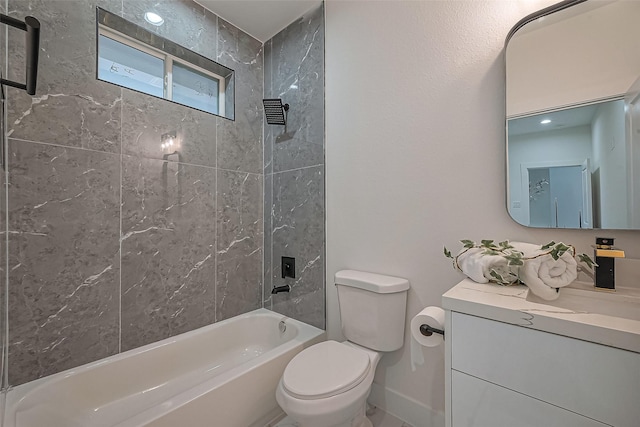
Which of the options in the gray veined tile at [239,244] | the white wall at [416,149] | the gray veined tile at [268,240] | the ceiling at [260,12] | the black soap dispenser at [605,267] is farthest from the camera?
the gray veined tile at [268,240]

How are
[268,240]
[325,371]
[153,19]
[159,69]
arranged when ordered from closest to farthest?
[325,371] → [153,19] → [159,69] → [268,240]

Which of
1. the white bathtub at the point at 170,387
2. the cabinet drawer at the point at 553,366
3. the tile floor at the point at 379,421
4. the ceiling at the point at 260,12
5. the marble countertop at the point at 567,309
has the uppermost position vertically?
the ceiling at the point at 260,12

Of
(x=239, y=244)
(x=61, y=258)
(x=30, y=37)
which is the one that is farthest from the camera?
(x=239, y=244)

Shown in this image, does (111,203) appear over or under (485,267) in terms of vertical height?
over

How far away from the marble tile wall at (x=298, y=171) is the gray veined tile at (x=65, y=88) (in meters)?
1.04

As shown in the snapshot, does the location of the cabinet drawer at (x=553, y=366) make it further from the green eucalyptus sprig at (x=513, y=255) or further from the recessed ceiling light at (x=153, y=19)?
the recessed ceiling light at (x=153, y=19)

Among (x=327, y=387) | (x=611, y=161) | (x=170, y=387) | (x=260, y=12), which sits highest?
(x=260, y=12)

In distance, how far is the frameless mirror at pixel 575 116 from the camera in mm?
917

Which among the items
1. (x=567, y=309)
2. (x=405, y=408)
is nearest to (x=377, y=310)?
(x=405, y=408)

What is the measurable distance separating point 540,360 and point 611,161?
0.78 meters

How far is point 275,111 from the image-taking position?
2.03 metres

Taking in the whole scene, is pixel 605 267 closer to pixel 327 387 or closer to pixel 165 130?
pixel 327 387

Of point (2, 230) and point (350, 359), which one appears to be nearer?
point (2, 230)

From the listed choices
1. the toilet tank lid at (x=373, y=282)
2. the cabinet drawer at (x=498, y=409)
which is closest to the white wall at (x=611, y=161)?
the cabinet drawer at (x=498, y=409)
